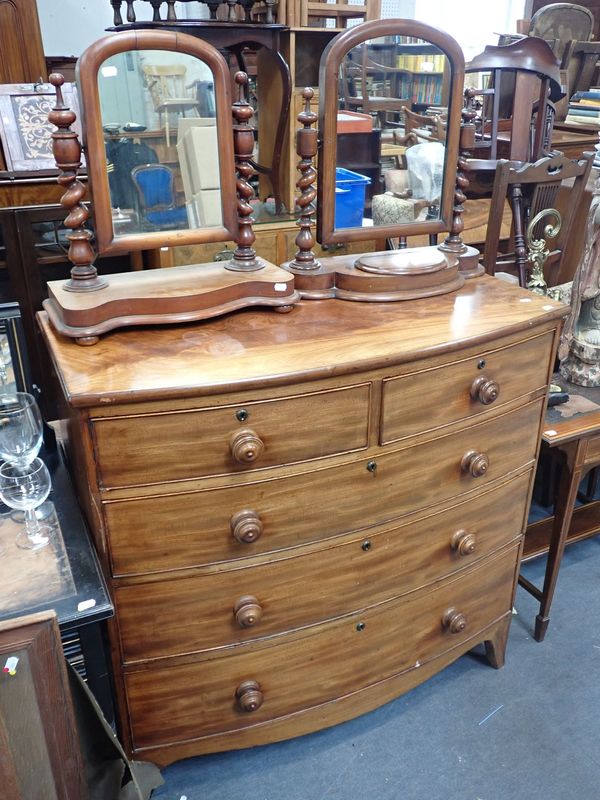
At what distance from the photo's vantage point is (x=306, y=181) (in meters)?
1.52

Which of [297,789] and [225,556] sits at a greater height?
[225,556]

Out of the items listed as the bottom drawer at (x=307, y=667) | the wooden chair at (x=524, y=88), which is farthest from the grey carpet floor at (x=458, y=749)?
the wooden chair at (x=524, y=88)

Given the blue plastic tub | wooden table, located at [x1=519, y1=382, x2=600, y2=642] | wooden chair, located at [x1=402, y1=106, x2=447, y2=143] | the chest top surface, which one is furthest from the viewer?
wooden table, located at [x1=519, y1=382, x2=600, y2=642]

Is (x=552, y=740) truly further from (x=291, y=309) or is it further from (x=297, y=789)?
(x=291, y=309)

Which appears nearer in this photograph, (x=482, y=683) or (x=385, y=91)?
(x=385, y=91)

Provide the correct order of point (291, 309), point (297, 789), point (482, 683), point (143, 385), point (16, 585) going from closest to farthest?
point (143, 385)
point (16, 585)
point (291, 309)
point (297, 789)
point (482, 683)

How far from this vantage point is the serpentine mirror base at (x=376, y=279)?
1598 mm

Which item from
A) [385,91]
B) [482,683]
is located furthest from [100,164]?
[482,683]

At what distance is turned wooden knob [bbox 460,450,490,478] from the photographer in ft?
5.21

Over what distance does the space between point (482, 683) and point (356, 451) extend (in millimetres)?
1021

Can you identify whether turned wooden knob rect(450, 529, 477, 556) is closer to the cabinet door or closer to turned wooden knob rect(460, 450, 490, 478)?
turned wooden knob rect(460, 450, 490, 478)

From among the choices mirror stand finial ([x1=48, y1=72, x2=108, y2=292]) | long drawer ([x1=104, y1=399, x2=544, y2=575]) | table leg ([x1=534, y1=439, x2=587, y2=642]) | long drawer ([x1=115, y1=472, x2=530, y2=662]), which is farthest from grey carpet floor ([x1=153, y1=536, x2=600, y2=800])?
mirror stand finial ([x1=48, y1=72, x2=108, y2=292])

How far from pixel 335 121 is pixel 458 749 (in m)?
1.59

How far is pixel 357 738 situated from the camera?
185 cm
